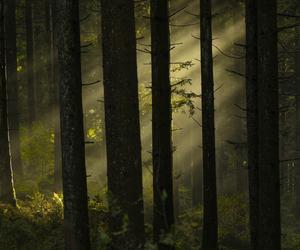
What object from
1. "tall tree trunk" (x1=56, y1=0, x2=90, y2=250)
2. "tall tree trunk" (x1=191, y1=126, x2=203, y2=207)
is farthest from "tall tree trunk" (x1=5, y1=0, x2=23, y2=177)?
"tall tree trunk" (x1=56, y1=0, x2=90, y2=250)

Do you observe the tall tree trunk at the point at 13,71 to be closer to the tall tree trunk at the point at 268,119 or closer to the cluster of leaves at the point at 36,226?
the cluster of leaves at the point at 36,226

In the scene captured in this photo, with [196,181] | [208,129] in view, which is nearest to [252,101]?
[208,129]

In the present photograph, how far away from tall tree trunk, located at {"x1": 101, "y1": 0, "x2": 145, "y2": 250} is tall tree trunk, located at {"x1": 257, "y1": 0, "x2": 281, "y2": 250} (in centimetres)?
238

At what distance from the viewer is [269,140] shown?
27.1 feet

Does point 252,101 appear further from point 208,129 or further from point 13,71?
point 13,71

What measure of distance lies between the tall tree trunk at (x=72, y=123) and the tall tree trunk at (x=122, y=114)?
5.08 feet

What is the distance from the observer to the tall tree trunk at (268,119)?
8.12 m

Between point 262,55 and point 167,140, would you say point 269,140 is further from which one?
point 167,140

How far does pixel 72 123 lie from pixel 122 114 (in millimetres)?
1819

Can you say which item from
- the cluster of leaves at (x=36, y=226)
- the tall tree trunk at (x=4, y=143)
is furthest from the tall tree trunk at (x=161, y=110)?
the tall tree trunk at (x=4, y=143)

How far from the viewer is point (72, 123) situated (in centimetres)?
A: 853

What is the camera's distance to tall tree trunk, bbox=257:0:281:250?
812 cm

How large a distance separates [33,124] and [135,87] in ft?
72.0

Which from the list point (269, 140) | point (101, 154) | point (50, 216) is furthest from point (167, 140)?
point (101, 154)
